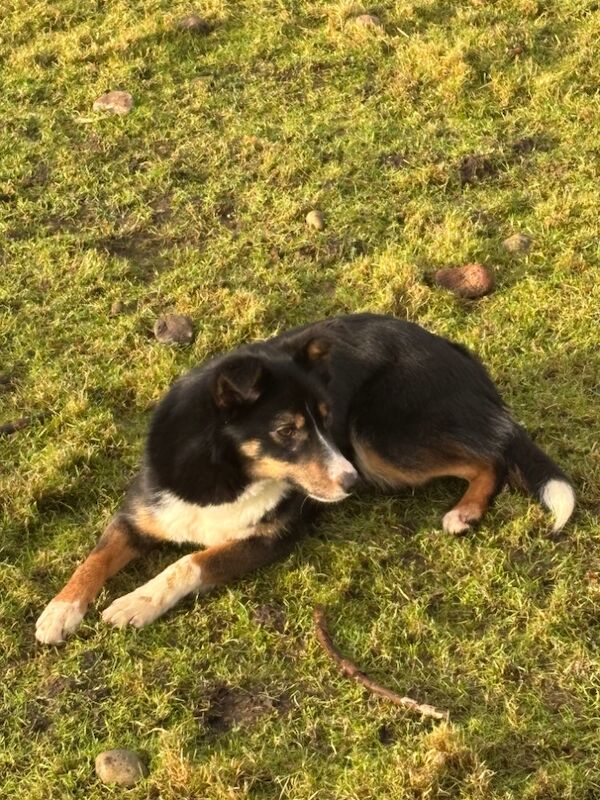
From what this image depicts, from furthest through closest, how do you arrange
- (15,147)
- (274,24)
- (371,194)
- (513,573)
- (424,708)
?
(274,24) → (15,147) → (371,194) → (513,573) → (424,708)

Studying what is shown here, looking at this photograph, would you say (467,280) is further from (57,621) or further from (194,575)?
(57,621)

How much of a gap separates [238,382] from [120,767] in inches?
56.2

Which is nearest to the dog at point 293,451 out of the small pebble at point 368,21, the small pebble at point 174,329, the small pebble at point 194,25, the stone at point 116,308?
the small pebble at point 174,329

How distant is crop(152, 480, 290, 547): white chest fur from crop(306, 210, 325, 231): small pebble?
8.17 feet

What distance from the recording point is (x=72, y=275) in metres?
5.54

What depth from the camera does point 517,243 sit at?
18.4 feet

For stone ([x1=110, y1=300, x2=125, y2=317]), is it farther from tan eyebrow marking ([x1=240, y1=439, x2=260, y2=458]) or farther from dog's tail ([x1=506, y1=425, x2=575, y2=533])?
dog's tail ([x1=506, y1=425, x2=575, y2=533])

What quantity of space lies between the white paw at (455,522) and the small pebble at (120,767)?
164 cm

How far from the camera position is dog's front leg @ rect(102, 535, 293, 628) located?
3597mm

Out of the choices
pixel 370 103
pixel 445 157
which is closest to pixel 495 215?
pixel 445 157

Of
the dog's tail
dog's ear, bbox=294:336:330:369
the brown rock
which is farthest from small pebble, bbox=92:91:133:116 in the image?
the dog's tail

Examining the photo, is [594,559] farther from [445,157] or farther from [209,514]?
[445,157]

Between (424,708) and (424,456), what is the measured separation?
121 cm

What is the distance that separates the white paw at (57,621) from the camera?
354 centimetres
